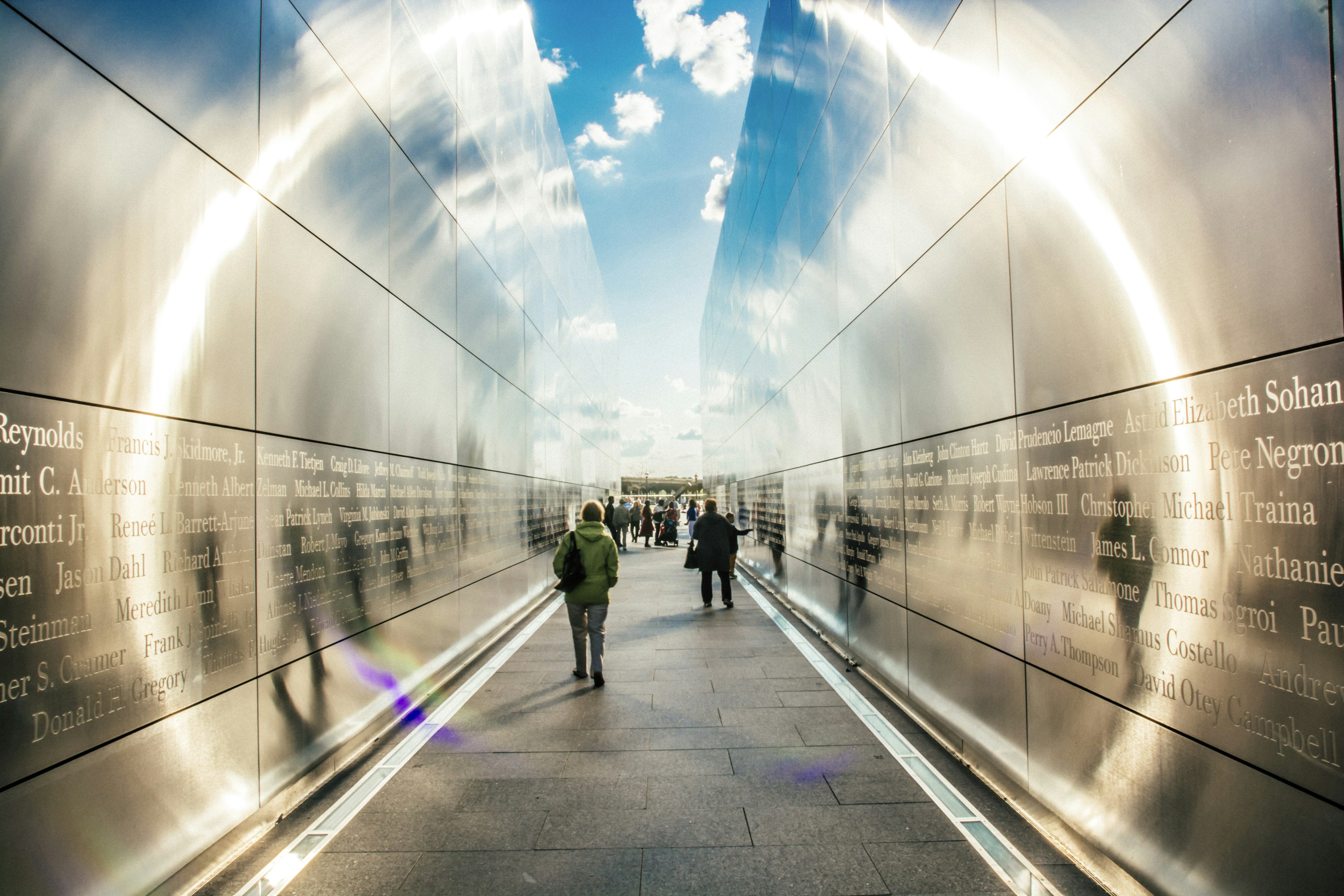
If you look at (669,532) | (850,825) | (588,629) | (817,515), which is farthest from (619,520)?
(850,825)

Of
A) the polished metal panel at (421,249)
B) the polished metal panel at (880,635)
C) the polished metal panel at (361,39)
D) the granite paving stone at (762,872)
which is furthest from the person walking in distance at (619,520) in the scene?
the granite paving stone at (762,872)

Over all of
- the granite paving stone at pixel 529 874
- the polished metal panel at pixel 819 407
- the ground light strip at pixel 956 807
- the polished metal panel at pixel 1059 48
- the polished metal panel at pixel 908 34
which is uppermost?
the polished metal panel at pixel 908 34

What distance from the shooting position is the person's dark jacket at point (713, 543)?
1147cm

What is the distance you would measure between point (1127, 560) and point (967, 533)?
1698mm

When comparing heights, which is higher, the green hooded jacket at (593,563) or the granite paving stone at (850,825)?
the green hooded jacket at (593,563)

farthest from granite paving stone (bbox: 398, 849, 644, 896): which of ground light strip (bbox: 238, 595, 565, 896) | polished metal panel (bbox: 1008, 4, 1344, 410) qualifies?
polished metal panel (bbox: 1008, 4, 1344, 410)

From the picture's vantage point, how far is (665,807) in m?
4.13

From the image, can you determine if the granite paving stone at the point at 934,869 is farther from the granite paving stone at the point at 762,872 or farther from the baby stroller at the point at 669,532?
the baby stroller at the point at 669,532

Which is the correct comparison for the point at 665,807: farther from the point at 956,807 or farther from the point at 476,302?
the point at 476,302

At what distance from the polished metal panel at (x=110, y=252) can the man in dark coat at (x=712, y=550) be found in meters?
8.19

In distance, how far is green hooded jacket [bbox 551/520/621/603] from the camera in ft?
22.6

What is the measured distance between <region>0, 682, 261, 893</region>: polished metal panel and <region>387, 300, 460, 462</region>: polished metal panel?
2935 mm

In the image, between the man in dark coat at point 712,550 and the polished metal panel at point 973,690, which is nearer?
the polished metal panel at point 973,690

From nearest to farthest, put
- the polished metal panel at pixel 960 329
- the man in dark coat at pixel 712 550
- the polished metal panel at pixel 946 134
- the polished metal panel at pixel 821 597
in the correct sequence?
the polished metal panel at pixel 960 329 → the polished metal panel at pixel 946 134 → the polished metal panel at pixel 821 597 → the man in dark coat at pixel 712 550
